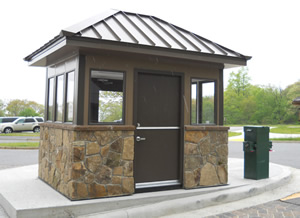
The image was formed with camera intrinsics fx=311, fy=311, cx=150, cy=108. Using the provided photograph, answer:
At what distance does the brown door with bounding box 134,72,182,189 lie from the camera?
261 inches

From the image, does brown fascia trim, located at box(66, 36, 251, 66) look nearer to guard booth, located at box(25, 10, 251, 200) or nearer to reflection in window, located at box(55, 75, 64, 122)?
guard booth, located at box(25, 10, 251, 200)

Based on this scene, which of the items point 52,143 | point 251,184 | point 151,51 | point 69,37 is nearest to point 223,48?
point 151,51

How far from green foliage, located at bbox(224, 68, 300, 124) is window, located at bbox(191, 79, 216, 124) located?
5338cm

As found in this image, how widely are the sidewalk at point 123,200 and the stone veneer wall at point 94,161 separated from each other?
219 millimetres

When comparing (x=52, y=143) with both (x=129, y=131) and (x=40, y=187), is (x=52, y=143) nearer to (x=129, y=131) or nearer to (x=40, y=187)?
(x=40, y=187)

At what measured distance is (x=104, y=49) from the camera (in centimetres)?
576

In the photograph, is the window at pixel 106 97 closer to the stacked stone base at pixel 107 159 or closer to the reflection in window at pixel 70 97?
the stacked stone base at pixel 107 159

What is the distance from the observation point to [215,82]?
745 cm

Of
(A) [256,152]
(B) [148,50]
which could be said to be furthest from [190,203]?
(B) [148,50]

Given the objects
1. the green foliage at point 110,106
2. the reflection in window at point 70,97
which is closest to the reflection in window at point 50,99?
the reflection in window at point 70,97

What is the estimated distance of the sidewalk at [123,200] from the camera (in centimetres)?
544

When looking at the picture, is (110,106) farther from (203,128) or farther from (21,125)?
(21,125)

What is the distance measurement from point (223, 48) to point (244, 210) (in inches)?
150

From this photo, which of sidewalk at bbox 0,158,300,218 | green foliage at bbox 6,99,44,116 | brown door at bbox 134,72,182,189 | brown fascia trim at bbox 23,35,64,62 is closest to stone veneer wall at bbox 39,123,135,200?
sidewalk at bbox 0,158,300,218
